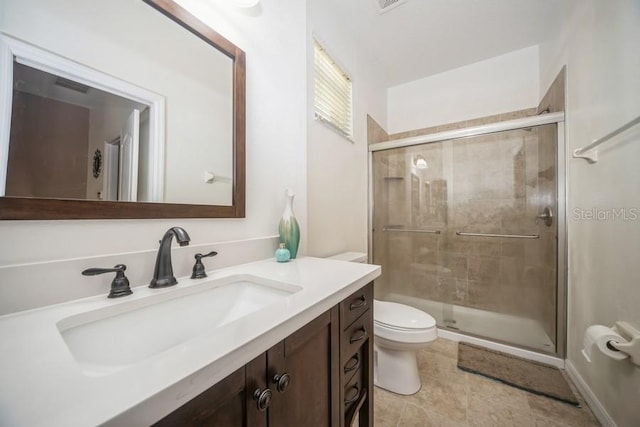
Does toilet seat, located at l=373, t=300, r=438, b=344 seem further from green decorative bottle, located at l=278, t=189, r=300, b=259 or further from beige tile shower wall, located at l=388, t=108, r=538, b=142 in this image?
beige tile shower wall, located at l=388, t=108, r=538, b=142

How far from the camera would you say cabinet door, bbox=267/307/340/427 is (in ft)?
1.65

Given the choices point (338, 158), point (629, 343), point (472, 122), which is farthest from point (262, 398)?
point (472, 122)

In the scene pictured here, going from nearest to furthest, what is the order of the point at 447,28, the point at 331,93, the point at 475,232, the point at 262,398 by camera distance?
the point at 262,398 → the point at 331,93 → the point at 447,28 → the point at 475,232

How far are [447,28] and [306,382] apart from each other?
2522 mm

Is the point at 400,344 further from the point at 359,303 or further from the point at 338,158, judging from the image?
the point at 338,158

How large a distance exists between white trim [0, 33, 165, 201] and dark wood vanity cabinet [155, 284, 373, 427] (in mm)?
631

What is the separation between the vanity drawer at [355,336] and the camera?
755 mm

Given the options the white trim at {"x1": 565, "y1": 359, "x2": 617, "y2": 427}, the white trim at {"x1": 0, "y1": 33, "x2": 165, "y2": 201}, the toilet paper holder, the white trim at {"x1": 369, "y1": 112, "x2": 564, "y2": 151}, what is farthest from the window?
the white trim at {"x1": 565, "y1": 359, "x2": 617, "y2": 427}

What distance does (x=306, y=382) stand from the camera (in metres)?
0.60

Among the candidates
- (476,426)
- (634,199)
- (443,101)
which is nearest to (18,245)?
(476,426)

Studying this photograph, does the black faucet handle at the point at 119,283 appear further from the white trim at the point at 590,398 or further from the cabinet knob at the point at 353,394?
the white trim at the point at 590,398

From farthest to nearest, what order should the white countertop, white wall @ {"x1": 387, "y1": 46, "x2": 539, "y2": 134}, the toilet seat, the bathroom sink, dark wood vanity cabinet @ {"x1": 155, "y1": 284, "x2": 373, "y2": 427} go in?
1. white wall @ {"x1": 387, "y1": 46, "x2": 539, "y2": 134}
2. the toilet seat
3. the bathroom sink
4. dark wood vanity cabinet @ {"x1": 155, "y1": 284, "x2": 373, "y2": 427}
5. the white countertop

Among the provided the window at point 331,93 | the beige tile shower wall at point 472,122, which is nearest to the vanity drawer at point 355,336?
the window at point 331,93

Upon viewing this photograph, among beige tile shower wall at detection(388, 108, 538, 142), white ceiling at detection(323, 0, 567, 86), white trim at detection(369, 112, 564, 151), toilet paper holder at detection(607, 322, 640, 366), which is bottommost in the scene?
toilet paper holder at detection(607, 322, 640, 366)
